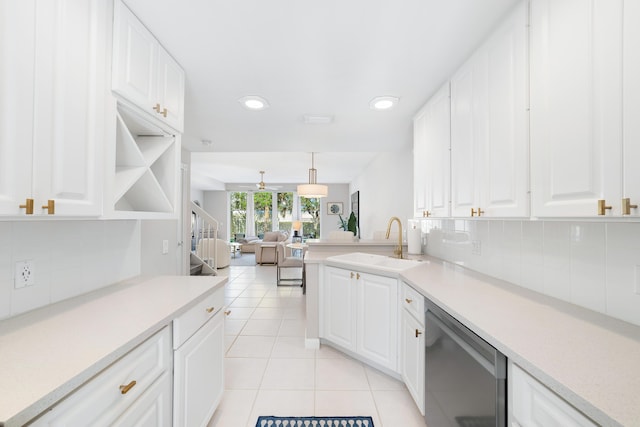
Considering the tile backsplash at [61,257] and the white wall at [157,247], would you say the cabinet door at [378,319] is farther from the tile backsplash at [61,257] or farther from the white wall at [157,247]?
the white wall at [157,247]

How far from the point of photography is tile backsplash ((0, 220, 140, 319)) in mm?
1124

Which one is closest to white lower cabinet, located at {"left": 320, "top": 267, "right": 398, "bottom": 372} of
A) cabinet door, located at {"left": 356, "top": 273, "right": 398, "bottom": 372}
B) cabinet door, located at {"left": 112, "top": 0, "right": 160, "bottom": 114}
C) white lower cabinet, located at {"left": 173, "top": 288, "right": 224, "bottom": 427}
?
cabinet door, located at {"left": 356, "top": 273, "right": 398, "bottom": 372}

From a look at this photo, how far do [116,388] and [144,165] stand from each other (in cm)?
109

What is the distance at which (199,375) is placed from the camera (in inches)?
57.7

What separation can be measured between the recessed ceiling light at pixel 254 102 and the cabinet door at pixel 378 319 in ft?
5.60

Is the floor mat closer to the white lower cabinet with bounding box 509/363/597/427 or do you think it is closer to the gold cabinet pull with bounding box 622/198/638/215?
the white lower cabinet with bounding box 509/363/597/427

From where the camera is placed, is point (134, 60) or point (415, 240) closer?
point (134, 60)

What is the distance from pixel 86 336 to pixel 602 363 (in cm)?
164

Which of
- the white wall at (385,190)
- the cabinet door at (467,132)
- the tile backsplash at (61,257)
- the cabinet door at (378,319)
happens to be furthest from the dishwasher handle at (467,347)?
the white wall at (385,190)

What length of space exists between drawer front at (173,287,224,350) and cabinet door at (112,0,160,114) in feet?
3.59

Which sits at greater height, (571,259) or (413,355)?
(571,259)

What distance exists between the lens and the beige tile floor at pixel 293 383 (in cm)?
183

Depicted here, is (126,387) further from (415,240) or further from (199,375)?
(415,240)

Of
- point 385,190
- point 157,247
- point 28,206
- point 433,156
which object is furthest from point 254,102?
point 385,190
